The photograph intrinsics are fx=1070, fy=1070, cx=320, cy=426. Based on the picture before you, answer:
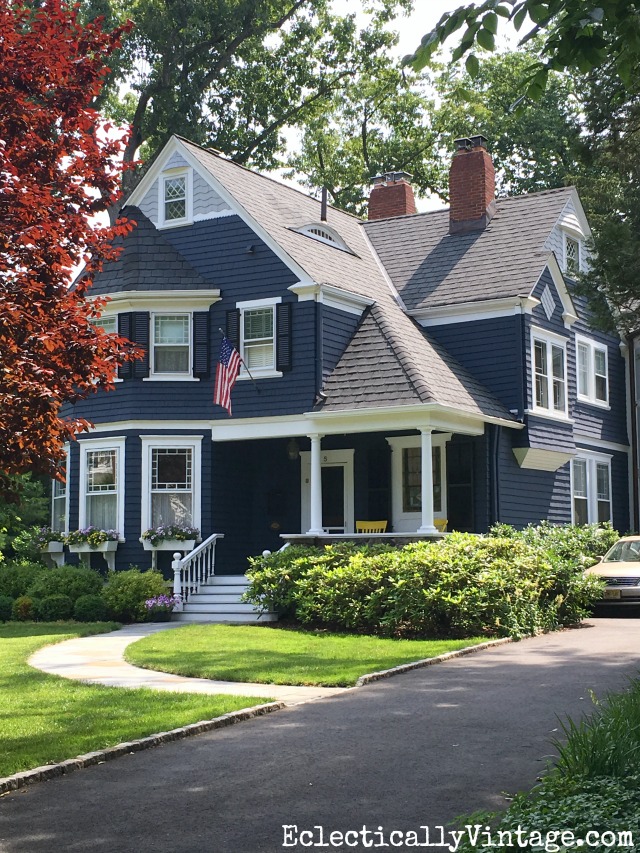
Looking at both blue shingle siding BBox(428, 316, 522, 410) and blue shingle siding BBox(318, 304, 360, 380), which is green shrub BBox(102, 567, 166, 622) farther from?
blue shingle siding BBox(428, 316, 522, 410)

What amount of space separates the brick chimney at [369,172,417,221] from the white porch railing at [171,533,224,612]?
12832 mm

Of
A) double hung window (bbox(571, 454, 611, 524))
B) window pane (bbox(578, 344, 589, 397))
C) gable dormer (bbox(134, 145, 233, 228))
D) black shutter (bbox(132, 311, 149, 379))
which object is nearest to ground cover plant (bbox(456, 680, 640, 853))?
black shutter (bbox(132, 311, 149, 379))

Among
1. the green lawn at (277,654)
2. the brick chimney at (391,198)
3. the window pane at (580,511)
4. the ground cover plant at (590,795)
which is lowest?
the green lawn at (277,654)

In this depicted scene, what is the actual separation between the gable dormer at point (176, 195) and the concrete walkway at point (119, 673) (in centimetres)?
1063

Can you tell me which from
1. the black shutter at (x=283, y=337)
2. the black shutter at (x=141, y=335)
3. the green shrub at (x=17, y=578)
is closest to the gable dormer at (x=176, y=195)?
the black shutter at (x=141, y=335)

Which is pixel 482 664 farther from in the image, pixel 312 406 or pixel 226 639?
pixel 312 406

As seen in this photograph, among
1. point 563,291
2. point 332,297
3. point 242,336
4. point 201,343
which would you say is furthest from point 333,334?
point 563,291

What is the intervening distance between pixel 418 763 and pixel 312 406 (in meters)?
14.5

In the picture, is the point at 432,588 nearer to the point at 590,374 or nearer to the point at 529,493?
the point at 529,493

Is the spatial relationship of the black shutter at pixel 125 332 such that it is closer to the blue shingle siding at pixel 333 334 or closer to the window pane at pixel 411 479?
the blue shingle siding at pixel 333 334

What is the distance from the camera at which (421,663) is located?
13180 mm

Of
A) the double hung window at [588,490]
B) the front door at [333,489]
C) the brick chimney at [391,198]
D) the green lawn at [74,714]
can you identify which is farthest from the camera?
the brick chimney at [391,198]

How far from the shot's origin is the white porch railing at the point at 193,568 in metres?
20.9

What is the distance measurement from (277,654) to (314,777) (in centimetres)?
685
